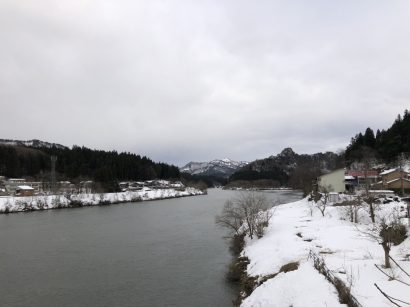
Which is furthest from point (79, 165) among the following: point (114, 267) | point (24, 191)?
point (114, 267)

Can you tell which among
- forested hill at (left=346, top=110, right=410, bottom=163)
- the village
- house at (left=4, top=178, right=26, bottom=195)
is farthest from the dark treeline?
forested hill at (left=346, top=110, right=410, bottom=163)

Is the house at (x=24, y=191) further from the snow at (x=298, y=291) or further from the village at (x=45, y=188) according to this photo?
the snow at (x=298, y=291)

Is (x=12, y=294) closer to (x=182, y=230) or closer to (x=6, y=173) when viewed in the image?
(x=182, y=230)

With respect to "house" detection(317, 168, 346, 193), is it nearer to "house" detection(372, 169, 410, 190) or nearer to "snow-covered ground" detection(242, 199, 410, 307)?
"house" detection(372, 169, 410, 190)

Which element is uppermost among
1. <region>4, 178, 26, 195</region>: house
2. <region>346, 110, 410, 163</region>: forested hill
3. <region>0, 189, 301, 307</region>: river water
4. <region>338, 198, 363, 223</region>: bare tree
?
<region>346, 110, 410, 163</region>: forested hill

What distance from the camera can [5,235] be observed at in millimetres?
45188

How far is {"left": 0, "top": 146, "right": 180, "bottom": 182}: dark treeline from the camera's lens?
14700 centimetres

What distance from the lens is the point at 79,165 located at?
162750 millimetres

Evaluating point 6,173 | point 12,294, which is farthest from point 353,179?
point 6,173

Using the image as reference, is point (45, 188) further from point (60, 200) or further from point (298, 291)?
point (298, 291)

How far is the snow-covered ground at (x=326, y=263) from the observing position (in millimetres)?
14422

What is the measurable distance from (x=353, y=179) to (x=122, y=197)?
68.9 meters

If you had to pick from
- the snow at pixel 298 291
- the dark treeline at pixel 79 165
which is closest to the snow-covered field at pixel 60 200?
the dark treeline at pixel 79 165

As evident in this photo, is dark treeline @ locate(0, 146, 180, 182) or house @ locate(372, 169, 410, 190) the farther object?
dark treeline @ locate(0, 146, 180, 182)
